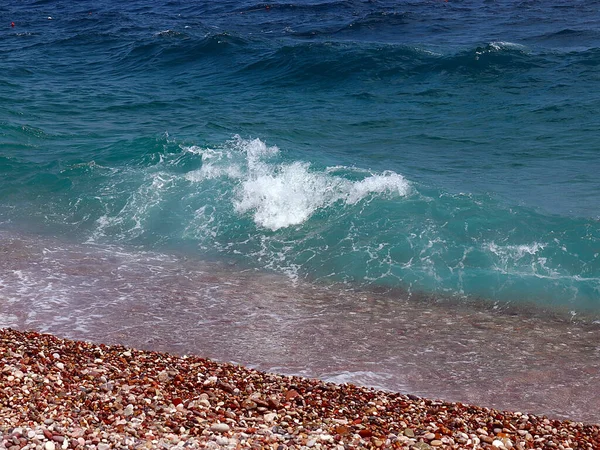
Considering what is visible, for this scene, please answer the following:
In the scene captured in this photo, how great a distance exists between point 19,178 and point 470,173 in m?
9.28

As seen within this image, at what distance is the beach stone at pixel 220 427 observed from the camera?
711cm

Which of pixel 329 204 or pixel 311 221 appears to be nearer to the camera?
pixel 311 221

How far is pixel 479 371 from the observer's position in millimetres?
9453

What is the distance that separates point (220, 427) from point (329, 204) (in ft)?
26.5

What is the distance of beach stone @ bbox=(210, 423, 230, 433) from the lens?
7.11 metres

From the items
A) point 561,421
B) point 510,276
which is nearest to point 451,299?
point 510,276

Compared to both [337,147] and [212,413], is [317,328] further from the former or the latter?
[337,147]

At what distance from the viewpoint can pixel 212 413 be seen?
294 inches

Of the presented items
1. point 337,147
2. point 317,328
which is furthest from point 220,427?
point 337,147

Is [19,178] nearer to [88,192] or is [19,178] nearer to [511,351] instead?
[88,192]

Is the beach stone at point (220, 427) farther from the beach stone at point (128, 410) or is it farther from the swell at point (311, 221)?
the swell at point (311, 221)

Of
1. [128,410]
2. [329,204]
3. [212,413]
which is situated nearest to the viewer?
[128,410]

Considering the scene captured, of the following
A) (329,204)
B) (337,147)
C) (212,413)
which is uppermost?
(212,413)

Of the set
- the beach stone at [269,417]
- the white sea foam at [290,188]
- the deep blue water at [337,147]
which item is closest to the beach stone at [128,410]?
the beach stone at [269,417]
